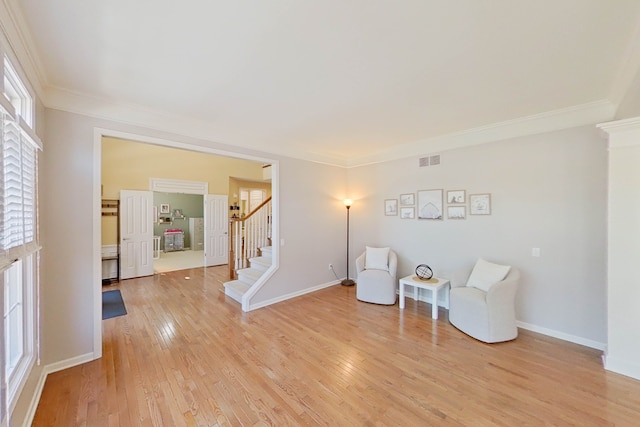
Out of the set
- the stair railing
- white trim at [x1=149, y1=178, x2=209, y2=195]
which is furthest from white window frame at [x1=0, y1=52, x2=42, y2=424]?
white trim at [x1=149, y1=178, x2=209, y2=195]

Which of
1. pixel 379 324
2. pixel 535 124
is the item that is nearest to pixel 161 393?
pixel 379 324

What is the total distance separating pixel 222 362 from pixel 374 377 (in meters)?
1.49

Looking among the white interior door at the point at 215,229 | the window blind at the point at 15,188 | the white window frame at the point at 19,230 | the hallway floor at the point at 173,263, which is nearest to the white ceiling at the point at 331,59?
the white window frame at the point at 19,230

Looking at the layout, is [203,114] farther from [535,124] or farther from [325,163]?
[535,124]

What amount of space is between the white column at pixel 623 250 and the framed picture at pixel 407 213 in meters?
2.23

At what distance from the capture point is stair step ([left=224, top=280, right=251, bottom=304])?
4.23 metres

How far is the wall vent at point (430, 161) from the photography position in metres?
3.99

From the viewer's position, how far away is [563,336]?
2.95 metres

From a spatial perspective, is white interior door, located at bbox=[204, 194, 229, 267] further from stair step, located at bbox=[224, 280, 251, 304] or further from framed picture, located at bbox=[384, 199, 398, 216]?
framed picture, located at bbox=[384, 199, 398, 216]

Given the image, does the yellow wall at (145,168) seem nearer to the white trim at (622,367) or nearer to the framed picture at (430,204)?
the framed picture at (430,204)

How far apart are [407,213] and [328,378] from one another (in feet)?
9.71

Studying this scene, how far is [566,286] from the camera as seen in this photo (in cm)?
294

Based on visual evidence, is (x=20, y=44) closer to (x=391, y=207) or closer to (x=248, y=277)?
(x=248, y=277)

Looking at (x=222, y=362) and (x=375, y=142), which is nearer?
(x=222, y=362)
